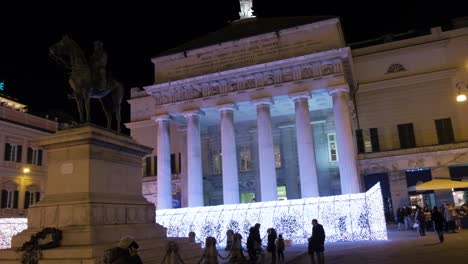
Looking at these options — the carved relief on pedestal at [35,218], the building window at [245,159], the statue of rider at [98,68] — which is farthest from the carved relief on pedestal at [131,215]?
the building window at [245,159]

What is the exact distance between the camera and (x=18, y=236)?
1009 centimetres

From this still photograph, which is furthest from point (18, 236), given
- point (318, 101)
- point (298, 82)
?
point (318, 101)

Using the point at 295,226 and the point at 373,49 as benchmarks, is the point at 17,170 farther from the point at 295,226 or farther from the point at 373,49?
the point at 373,49

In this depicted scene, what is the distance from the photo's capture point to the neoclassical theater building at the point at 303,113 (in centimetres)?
2861

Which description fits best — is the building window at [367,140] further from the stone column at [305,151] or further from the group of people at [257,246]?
the group of people at [257,246]

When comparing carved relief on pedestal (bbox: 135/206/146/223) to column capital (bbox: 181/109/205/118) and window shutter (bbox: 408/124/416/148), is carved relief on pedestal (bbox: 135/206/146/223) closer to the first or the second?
column capital (bbox: 181/109/205/118)

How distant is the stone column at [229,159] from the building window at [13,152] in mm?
20407

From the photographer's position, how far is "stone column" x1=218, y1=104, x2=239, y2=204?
95.7 feet

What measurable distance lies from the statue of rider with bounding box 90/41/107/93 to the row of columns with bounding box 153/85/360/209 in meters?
17.9

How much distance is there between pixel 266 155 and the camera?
2872 centimetres

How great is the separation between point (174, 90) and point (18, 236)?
22.9 meters

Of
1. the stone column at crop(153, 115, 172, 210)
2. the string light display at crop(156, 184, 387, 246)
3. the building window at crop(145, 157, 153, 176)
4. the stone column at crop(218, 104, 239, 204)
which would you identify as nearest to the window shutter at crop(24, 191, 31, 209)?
the building window at crop(145, 157, 153, 176)

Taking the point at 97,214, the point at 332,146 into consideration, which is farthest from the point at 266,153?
the point at 97,214

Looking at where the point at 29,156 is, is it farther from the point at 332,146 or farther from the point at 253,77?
the point at 332,146
